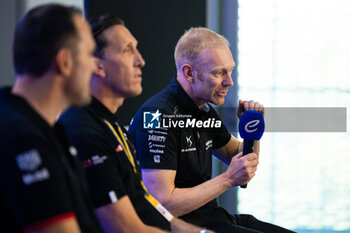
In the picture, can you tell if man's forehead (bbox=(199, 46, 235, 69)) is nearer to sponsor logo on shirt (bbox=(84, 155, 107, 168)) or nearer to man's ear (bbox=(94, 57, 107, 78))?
man's ear (bbox=(94, 57, 107, 78))

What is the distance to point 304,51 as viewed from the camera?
3373mm

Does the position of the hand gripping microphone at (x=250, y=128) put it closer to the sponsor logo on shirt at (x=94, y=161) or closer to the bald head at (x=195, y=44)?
the bald head at (x=195, y=44)

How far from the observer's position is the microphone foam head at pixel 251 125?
1975 millimetres

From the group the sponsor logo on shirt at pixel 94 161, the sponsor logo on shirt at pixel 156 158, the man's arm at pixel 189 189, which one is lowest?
the man's arm at pixel 189 189

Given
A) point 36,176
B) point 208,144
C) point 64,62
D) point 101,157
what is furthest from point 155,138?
point 36,176

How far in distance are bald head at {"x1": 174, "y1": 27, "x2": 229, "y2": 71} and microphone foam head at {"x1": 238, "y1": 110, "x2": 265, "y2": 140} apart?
365mm

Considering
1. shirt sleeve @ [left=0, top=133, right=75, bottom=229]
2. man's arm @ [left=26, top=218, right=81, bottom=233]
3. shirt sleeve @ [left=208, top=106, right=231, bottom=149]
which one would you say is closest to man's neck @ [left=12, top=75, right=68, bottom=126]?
shirt sleeve @ [left=0, top=133, right=75, bottom=229]

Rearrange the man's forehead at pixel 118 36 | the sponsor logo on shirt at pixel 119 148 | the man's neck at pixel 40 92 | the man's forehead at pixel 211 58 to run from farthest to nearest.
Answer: the man's forehead at pixel 211 58 → the man's forehead at pixel 118 36 → the sponsor logo on shirt at pixel 119 148 → the man's neck at pixel 40 92

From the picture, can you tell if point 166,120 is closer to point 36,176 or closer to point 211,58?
point 211,58

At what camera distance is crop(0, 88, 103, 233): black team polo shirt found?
861 mm

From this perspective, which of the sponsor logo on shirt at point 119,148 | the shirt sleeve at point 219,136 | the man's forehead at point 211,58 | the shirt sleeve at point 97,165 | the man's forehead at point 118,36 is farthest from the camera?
the shirt sleeve at point 219,136

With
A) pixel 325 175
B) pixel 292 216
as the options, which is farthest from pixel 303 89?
pixel 292 216

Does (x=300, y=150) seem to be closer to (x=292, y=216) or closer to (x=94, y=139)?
(x=292, y=216)

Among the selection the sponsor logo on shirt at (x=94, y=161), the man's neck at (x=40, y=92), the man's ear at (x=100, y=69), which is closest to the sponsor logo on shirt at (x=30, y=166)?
the man's neck at (x=40, y=92)
